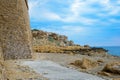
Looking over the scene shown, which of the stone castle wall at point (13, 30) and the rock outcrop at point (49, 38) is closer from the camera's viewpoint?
the stone castle wall at point (13, 30)

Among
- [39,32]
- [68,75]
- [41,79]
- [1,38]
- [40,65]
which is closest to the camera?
[41,79]

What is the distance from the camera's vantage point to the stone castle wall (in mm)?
17734

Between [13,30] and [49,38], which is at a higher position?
[49,38]

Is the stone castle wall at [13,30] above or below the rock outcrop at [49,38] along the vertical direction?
below

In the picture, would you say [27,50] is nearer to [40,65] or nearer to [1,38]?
[1,38]

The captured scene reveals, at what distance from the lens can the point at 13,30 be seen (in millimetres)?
17984

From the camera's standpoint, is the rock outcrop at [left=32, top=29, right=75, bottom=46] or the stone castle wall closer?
the stone castle wall

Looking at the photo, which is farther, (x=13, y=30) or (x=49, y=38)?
(x=49, y=38)

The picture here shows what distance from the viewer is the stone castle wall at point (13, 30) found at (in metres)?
17.7

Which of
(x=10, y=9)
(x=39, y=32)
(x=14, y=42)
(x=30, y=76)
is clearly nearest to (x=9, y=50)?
(x=14, y=42)

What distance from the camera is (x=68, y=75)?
12609 mm

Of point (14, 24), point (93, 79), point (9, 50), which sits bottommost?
point (93, 79)

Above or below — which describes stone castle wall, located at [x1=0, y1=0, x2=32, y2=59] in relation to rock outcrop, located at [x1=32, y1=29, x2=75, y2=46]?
below

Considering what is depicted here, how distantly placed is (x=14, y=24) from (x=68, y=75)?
641 centimetres
